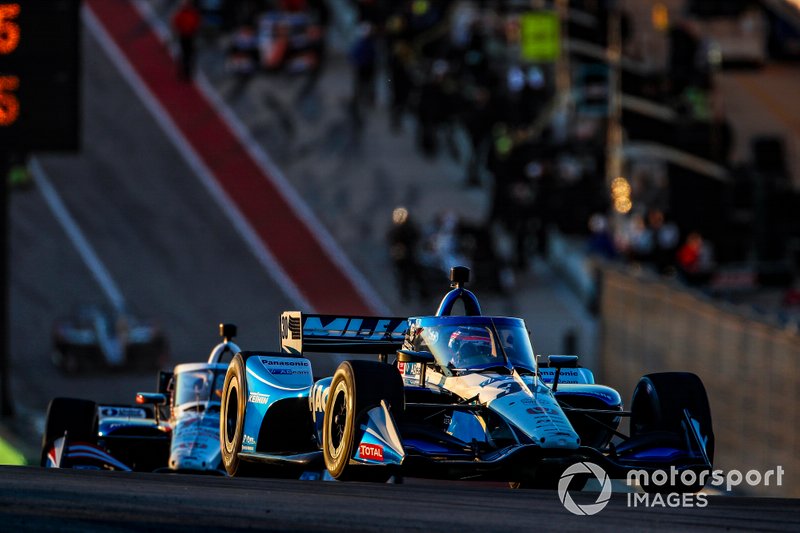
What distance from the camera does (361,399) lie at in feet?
38.2

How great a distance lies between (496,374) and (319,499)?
259 cm

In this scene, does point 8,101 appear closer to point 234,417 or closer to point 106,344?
point 106,344

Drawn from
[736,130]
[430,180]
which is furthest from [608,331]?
[736,130]

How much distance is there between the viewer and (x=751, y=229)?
39375mm

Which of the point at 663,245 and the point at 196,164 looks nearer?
the point at 663,245

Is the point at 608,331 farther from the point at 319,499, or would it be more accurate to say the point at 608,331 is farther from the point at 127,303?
the point at 319,499

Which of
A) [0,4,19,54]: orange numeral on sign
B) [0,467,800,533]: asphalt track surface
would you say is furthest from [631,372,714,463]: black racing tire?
[0,4,19,54]: orange numeral on sign

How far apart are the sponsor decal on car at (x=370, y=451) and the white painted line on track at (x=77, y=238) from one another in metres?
20.6

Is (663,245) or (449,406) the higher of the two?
(663,245)

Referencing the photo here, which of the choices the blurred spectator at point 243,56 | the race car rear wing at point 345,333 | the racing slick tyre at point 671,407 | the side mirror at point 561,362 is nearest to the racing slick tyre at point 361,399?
the side mirror at point 561,362

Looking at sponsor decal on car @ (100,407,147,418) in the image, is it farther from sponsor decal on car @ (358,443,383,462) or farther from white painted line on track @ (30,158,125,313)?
white painted line on track @ (30,158,125,313)

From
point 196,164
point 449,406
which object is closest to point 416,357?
point 449,406

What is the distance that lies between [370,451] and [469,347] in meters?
1.39

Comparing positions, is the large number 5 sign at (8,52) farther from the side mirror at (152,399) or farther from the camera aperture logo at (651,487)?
the camera aperture logo at (651,487)
